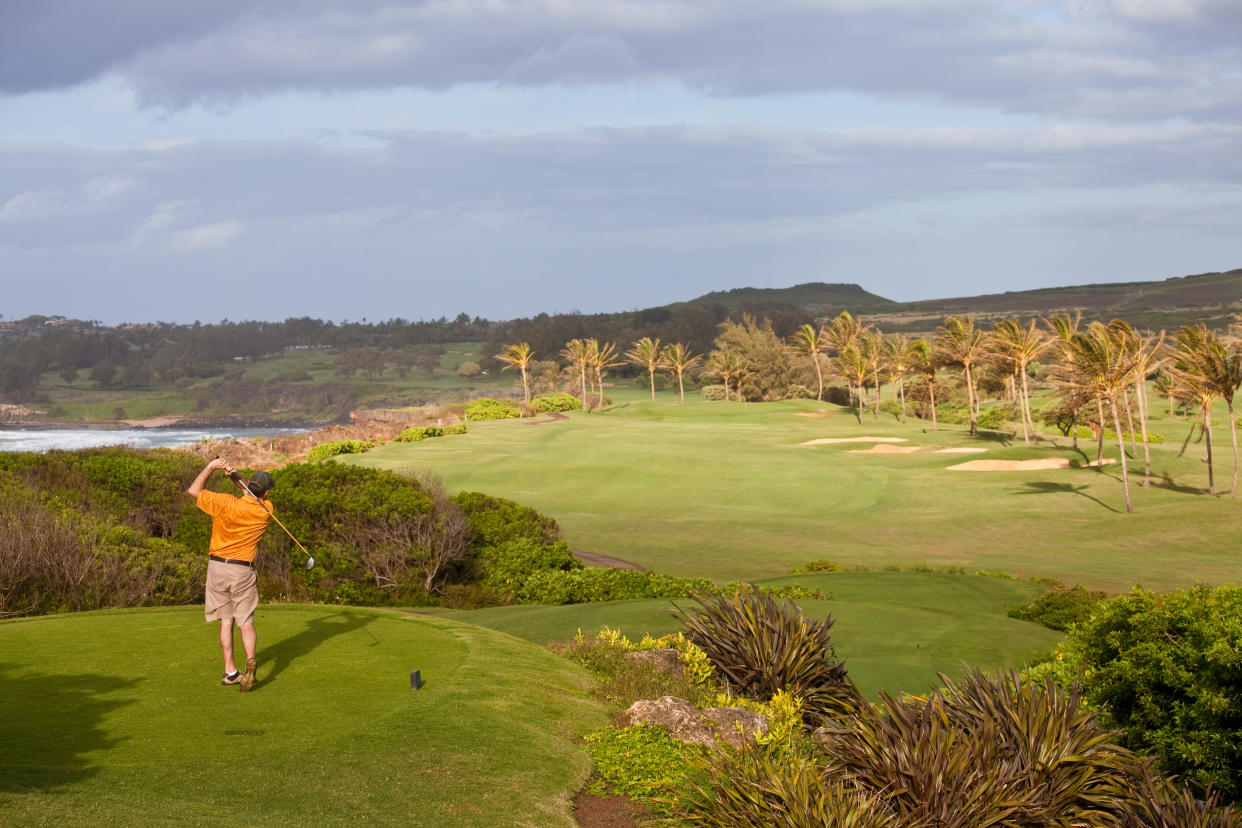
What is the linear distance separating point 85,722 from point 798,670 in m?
6.98

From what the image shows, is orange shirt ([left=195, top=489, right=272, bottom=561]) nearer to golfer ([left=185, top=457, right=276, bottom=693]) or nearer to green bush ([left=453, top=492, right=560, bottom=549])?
golfer ([left=185, top=457, right=276, bottom=693])

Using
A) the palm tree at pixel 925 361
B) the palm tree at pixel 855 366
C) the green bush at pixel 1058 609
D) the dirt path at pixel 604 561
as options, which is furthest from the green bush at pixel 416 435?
the green bush at pixel 1058 609

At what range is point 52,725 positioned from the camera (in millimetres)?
7293

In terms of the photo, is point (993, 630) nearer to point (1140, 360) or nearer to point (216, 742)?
point (216, 742)

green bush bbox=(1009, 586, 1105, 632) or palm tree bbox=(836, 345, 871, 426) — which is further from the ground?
palm tree bbox=(836, 345, 871, 426)

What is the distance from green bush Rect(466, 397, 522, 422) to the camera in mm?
79000

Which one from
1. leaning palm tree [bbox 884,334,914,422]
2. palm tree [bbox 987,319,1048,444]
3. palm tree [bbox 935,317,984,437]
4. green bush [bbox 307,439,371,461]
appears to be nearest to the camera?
green bush [bbox 307,439,371,461]

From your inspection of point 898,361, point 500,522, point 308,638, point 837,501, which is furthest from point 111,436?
point 308,638

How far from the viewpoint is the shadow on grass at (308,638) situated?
9.66 meters

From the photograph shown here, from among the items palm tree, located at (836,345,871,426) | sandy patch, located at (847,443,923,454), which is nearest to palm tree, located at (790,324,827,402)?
palm tree, located at (836,345,871,426)

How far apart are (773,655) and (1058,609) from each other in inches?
347

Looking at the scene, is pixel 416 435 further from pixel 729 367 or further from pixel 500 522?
pixel 729 367

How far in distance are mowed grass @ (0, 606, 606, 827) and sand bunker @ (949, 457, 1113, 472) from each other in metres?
40.9

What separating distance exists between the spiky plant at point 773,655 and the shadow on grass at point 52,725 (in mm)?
6204
